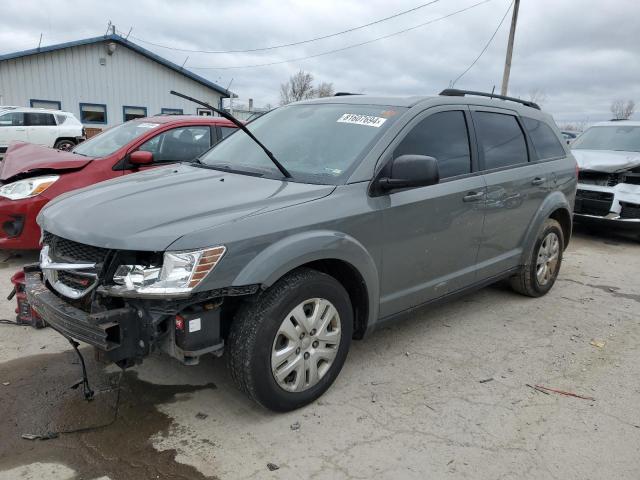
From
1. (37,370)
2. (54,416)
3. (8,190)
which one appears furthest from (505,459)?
(8,190)

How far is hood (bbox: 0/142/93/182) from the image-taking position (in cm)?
516

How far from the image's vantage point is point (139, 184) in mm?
3145

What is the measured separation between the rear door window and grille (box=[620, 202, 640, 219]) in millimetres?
16817

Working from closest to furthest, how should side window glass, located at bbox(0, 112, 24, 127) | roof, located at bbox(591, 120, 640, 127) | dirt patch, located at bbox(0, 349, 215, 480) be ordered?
dirt patch, located at bbox(0, 349, 215, 480), roof, located at bbox(591, 120, 640, 127), side window glass, located at bbox(0, 112, 24, 127)

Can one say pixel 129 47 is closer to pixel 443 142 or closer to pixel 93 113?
pixel 93 113

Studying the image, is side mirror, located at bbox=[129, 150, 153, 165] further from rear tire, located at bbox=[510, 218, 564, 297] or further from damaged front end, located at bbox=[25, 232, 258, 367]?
rear tire, located at bbox=[510, 218, 564, 297]

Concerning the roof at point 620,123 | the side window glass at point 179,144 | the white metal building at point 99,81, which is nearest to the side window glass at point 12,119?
the white metal building at point 99,81

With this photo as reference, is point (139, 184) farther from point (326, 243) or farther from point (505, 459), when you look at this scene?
point (505, 459)

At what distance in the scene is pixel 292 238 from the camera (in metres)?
2.64

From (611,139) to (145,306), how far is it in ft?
28.4

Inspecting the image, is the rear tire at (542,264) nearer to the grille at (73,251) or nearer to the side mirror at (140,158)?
the grille at (73,251)

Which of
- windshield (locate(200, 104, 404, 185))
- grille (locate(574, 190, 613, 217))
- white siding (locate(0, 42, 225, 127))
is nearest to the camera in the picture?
windshield (locate(200, 104, 404, 185))

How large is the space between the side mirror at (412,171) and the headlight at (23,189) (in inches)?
151

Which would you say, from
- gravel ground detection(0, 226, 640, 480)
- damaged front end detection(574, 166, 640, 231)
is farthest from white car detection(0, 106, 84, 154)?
damaged front end detection(574, 166, 640, 231)
